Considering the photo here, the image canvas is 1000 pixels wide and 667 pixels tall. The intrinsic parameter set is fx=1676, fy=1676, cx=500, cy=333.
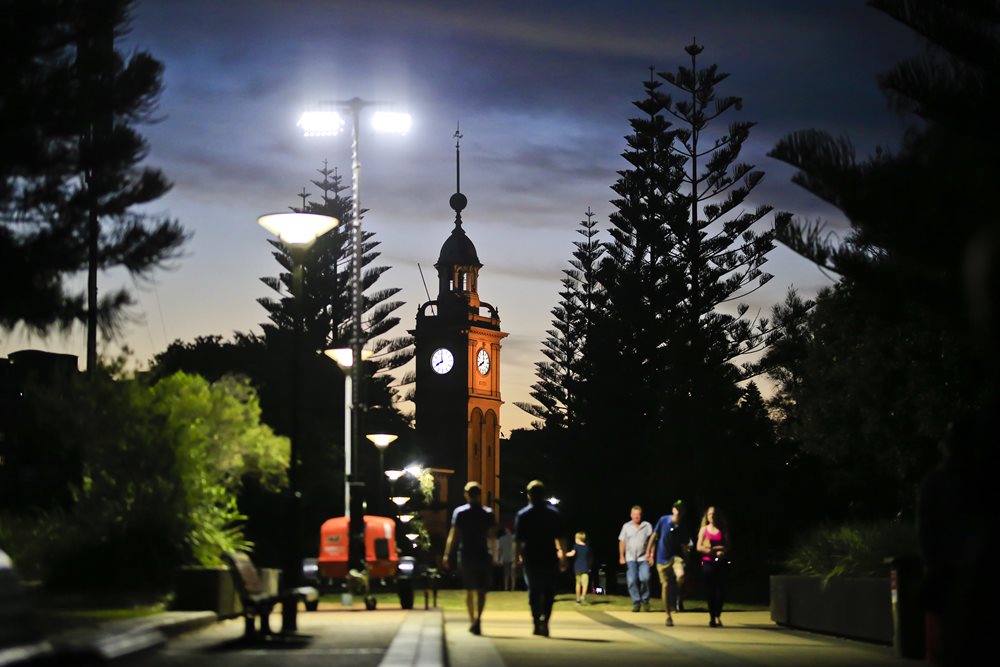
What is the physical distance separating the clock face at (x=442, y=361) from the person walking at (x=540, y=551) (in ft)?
300

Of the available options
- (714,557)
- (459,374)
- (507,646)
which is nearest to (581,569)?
(714,557)

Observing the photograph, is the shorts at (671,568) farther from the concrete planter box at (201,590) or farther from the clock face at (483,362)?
the clock face at (483,362)

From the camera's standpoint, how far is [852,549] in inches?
705

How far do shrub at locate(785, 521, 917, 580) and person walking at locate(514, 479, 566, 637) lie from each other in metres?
3.12

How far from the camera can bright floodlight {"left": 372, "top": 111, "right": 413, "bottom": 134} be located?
32.7 m

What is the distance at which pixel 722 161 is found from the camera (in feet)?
184

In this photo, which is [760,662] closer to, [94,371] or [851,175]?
[851,175]

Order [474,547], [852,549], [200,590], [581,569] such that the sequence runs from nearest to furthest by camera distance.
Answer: [474,547] < [852,549] < [200,590] < [581,569]

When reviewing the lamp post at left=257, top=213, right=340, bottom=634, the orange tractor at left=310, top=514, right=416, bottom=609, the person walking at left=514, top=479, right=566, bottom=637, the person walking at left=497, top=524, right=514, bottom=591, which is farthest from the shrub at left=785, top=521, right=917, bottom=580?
the person walking at left=497, top=524, right=514, bottom=591

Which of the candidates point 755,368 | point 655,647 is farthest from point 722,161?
point 655,647

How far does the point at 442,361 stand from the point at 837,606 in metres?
91.2

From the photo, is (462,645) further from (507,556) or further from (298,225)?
(507,556)

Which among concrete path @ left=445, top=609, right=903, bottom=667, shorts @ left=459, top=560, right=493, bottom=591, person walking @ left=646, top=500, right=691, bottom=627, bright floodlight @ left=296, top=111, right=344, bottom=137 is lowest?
concrete path @ left=445, top=609, right=903, bottom=667

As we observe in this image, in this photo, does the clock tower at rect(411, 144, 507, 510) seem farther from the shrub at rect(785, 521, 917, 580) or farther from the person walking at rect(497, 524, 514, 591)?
the shrub at rect(785, 521, 917, 580)
